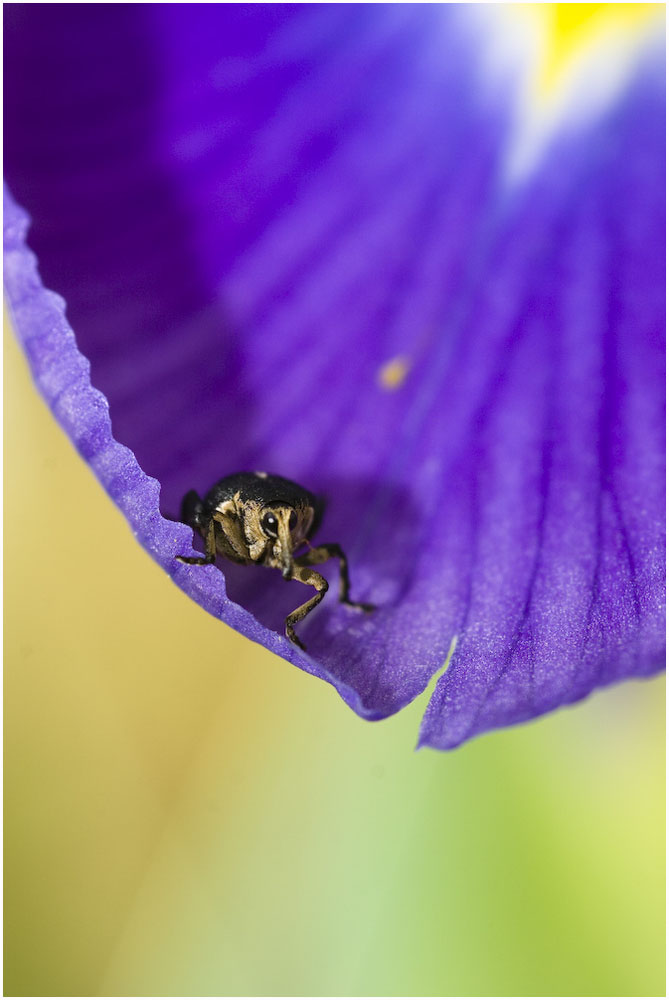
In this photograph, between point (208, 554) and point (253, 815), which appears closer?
point (208, 554)

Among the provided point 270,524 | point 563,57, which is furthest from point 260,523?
point 563,57

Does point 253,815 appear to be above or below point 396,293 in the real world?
below

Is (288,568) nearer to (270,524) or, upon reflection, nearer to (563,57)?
(270,524)

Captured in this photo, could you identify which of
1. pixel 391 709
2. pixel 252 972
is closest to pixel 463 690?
pixel 391 709

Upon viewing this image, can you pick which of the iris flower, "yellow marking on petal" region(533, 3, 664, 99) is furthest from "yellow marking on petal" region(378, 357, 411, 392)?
"yellow marking on petal" region(533, 3, 664, 99)
